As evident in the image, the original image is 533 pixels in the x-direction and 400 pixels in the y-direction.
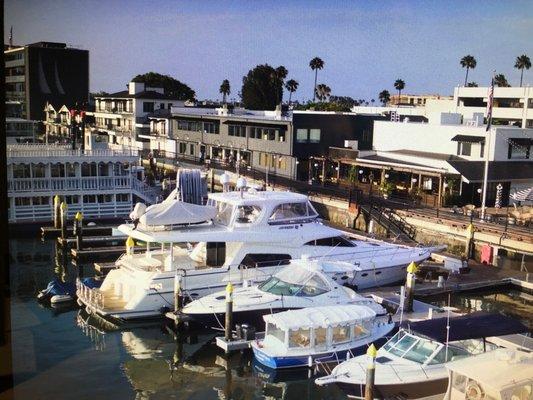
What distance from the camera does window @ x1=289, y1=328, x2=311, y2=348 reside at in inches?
363

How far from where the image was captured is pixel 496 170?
2022 cm

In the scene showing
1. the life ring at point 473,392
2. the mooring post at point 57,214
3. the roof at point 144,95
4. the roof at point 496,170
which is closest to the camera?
the life ring at point 473,392

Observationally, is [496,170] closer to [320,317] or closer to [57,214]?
[320,317]

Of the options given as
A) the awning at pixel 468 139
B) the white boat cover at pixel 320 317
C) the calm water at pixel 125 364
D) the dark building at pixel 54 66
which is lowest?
the calm water at pixel 125 364

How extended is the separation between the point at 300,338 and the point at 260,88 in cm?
2672

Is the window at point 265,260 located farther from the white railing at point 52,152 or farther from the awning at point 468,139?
the awning at point 468,139

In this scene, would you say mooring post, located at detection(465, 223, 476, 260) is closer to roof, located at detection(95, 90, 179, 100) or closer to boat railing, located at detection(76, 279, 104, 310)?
boat railing, located at detection(76, 279, 104, 310)

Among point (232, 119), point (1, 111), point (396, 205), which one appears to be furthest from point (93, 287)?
point (232, 119)

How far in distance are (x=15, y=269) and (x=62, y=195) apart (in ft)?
18.1

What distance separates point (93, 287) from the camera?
41.7 ft

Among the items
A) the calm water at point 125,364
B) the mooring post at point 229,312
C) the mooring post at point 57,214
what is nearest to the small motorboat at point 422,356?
the calm water at point 125,364

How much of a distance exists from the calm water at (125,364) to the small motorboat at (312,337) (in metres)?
0.31

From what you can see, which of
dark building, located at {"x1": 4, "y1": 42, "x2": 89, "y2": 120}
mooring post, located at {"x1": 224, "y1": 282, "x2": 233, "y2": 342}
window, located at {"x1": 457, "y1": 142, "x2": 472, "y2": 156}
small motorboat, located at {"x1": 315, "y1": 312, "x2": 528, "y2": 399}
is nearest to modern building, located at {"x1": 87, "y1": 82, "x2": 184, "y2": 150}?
window, located at {"x1": 457, "y1": 142, "x2": 472, "y2": 156}

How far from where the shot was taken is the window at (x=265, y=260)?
12203 millimetres
